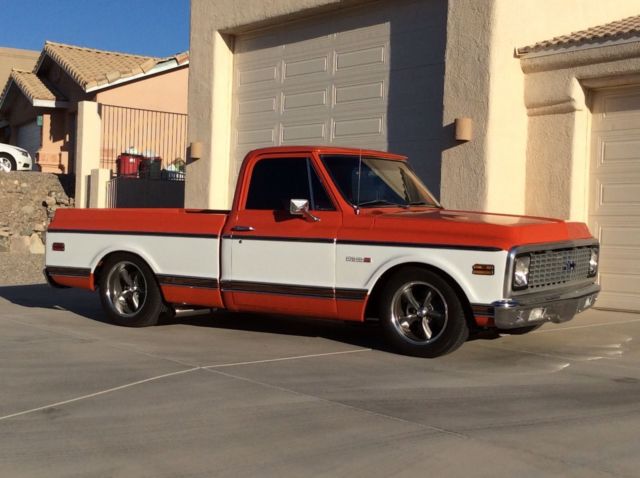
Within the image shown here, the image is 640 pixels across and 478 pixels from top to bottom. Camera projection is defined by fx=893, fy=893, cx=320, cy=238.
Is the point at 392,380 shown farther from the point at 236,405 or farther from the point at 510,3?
the point at 510,3

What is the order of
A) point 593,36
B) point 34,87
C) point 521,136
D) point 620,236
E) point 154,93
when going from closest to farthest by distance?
point 593,36 < point 620,236 < point 521,136 < point 154,93 < point 34,87

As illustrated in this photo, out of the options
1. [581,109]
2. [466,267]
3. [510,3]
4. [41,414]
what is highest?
[510,3]

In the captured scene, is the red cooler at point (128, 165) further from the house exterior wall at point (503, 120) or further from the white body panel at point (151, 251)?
the house exterior wall at point (503, 120)

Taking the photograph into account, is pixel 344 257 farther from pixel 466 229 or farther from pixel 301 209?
pixel 466 229

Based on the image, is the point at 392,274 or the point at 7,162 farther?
the point at 7,162

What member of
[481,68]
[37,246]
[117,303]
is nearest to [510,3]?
[481,68]

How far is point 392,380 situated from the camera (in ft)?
21.4

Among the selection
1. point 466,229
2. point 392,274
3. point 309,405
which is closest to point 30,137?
point 392,274

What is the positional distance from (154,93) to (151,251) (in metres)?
17.3

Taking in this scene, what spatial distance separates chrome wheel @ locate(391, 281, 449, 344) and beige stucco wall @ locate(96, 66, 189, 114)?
18.0 m

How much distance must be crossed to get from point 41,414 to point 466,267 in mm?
3299

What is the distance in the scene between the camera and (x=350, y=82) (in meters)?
12.9

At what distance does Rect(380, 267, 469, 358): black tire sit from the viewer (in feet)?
23.2

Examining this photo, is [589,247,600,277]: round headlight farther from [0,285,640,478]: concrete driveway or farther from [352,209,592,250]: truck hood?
[0,285,640,478]: concrete driveway
